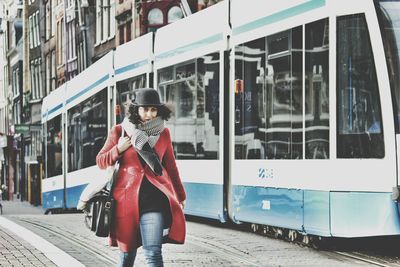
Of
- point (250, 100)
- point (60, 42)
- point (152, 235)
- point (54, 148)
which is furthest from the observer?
point (60, 42)

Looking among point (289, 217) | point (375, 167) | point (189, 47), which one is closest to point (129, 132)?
point (375, 167)

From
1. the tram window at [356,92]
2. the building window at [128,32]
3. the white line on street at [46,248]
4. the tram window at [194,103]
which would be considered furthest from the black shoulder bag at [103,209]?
the building window at [128,32]

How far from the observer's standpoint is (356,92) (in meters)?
11.6

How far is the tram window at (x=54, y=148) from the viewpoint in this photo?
29.2m

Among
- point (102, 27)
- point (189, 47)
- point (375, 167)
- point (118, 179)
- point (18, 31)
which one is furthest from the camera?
point (18, 31)

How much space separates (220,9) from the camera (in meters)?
15.2

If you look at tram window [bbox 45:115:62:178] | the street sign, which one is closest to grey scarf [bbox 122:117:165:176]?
tram window [bbox 45:115:62:178]

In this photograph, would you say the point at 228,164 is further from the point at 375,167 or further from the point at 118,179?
the point at 118,179

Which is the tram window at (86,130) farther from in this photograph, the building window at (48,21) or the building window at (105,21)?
the building window at (48,21)

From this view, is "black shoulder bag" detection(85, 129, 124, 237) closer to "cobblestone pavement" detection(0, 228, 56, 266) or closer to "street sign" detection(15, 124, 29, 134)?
"cobblestone pavement" detection(0, 228, 56, 266)

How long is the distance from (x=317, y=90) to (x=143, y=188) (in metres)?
4.83

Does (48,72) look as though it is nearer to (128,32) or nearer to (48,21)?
(48,21)

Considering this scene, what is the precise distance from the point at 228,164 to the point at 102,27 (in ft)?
126

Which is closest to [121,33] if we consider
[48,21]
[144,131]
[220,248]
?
[48,21]
